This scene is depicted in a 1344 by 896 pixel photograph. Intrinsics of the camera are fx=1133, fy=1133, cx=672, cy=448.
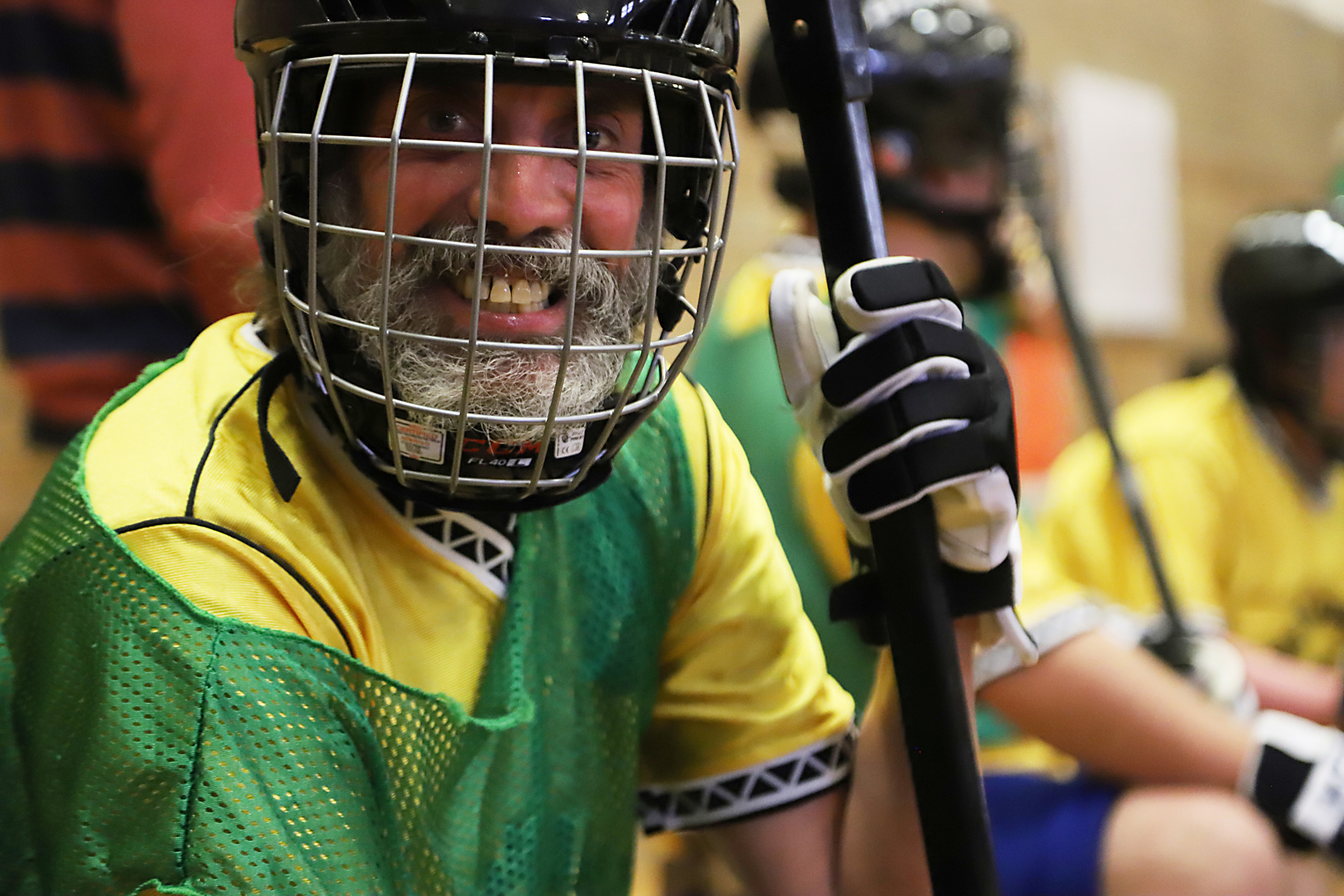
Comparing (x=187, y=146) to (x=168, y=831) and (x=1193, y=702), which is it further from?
(x=1193, y=702)

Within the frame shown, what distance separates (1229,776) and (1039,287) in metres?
1.51

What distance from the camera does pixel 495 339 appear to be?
69cm

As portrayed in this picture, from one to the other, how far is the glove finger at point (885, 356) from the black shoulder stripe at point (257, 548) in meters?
0.33

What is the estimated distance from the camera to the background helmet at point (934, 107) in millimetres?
1591

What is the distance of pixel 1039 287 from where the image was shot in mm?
2605

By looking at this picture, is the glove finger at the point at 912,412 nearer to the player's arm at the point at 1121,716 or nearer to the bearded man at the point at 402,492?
the bearded man at the point at 402,492

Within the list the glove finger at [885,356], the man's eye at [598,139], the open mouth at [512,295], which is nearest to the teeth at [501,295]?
the open mouth at [512,295]

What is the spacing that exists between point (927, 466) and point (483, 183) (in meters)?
0.31

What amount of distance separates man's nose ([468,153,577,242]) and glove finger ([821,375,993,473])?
0.22m

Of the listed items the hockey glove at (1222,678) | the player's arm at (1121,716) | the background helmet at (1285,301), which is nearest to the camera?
the player's arm at (1121,716)

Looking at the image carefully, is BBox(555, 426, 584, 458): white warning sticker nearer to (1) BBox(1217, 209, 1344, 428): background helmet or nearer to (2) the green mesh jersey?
(2) the green mesh jersey

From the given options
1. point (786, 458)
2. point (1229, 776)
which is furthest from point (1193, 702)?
point (786, 458)

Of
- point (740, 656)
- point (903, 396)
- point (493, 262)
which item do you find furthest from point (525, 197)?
point (740, 656)

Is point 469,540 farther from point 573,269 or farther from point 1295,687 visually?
point 1295,687
